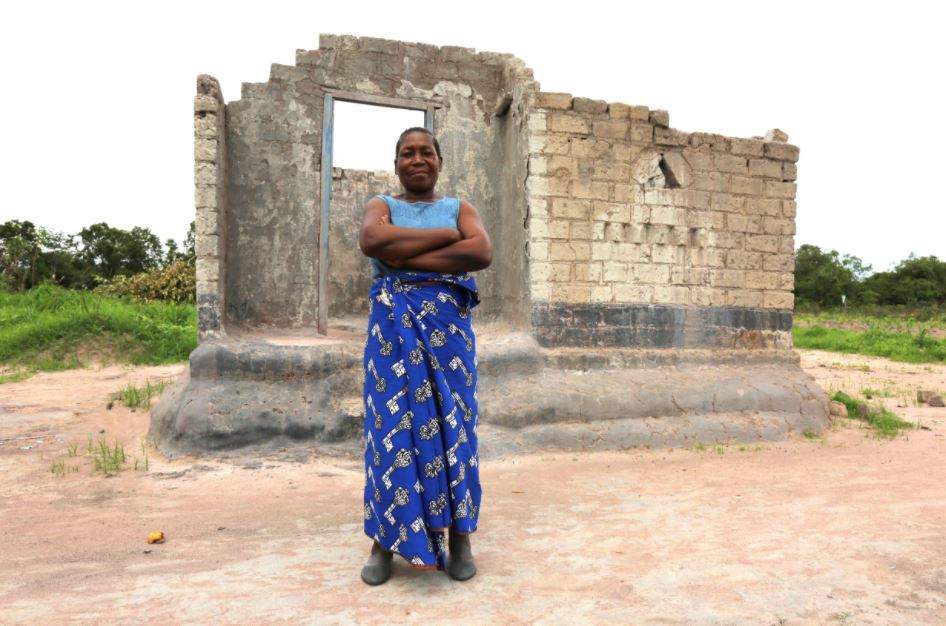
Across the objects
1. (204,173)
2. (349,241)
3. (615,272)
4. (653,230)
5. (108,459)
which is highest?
(204,173)

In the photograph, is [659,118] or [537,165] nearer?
[537,165]

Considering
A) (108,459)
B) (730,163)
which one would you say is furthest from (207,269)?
(730,163)

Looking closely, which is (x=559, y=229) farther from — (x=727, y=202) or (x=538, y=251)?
(x=727, y=202)

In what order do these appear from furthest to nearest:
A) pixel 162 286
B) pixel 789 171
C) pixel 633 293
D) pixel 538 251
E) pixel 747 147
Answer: pixel 162 286, pixel 789 171, pixel 747 147, pixel 633 293, pixel 538 251

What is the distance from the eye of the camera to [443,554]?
2324 mm

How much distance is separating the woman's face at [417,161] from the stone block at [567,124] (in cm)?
313

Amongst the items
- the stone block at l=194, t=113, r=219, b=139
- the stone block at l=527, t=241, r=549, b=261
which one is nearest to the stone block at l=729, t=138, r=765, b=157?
the stone block at l=527, t=241, r=549, b=261

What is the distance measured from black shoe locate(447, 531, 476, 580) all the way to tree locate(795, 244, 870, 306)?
1252 inches

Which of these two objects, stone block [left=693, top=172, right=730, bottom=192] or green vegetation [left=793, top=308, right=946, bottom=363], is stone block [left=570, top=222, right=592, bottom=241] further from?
green vegetation [left=793, top=308, right=946, bottom=363]

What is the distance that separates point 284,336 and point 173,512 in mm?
2224

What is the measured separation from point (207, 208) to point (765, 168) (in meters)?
5.08

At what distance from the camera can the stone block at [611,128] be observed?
17.9 feet

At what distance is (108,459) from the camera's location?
4.22 m

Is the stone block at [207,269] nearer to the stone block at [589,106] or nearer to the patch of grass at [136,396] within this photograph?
the patch of grass at [136,396]
